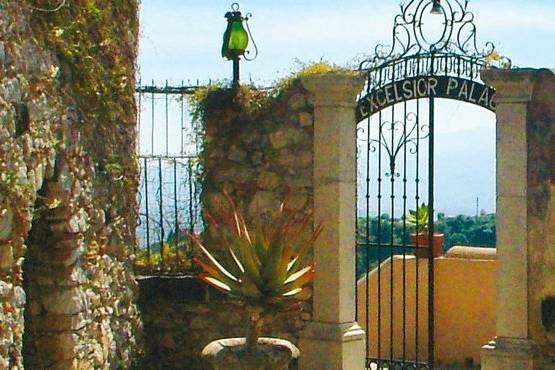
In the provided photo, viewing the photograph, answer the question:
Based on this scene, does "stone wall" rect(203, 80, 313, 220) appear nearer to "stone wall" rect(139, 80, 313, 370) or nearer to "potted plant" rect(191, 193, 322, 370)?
"stone wall" rect(139, 80, 313, 370)

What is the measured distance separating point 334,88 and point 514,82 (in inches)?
63.6

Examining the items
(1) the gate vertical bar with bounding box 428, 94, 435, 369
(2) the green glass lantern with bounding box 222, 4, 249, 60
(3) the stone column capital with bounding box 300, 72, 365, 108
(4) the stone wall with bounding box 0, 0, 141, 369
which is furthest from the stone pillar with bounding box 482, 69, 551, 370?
(4) the stone wall with bounding box 0, 0, 141, 369

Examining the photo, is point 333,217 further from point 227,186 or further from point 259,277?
point 259,277

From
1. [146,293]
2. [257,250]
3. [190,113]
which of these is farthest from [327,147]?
[257,250]

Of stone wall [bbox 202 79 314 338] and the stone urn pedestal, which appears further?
stone wall [bbox 202 79 314 338]

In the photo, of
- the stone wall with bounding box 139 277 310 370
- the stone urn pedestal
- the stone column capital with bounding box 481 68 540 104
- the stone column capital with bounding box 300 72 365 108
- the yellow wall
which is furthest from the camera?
the yellow wall

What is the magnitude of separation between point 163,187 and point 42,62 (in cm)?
343

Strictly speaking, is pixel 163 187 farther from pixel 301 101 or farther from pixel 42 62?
pixel 42 62

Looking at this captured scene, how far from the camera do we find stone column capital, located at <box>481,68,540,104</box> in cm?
887

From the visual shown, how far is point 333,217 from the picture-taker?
9.55 meters

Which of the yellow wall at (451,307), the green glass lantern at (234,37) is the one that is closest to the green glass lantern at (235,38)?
the green glass lantern at (234,37)

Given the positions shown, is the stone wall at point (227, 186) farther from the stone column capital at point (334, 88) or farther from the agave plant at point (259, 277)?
the agave plant at point (259, 277)

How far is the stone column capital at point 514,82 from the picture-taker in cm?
887

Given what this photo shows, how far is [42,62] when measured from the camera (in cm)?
684
